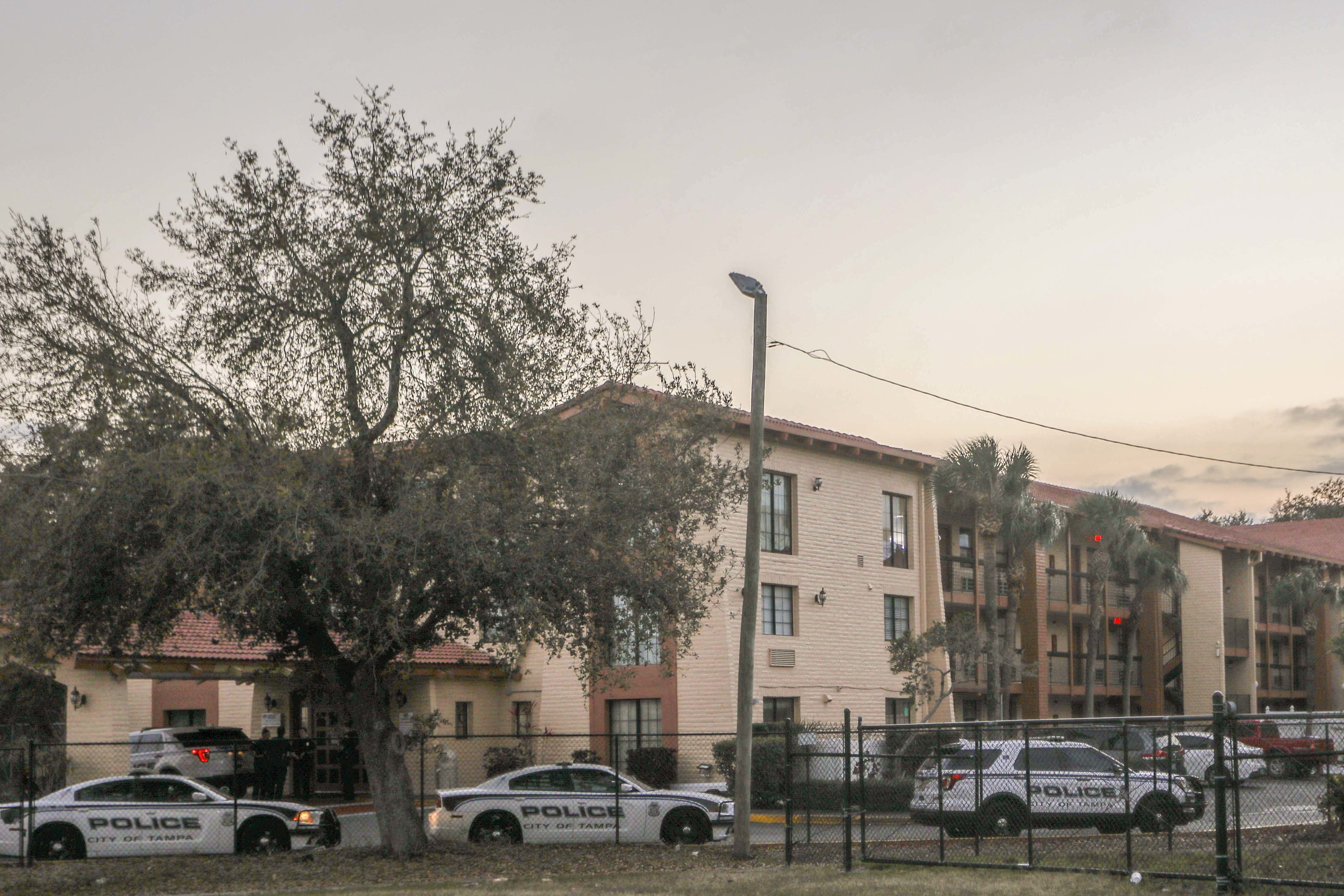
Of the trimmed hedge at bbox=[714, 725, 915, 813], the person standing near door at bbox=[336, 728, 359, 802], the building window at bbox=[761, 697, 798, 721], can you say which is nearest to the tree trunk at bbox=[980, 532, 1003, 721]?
the building window at bbox=[761, 697, 798, 721]

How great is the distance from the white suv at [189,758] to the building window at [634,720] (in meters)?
8.42

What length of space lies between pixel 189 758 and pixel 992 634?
72.3ft

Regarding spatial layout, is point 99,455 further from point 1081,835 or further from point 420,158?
point 1081,835

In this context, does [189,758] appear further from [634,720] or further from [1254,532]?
[1254,532]

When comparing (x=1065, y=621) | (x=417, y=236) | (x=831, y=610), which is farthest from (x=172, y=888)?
Result: (x=1065, y=621)

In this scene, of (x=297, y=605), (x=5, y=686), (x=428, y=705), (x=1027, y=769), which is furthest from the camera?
(x=428, y=705)

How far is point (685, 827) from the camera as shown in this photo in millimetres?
Answer: 21109

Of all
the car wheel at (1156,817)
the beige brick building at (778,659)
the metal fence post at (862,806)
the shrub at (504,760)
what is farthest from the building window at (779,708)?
the car wheel at (1156,817)

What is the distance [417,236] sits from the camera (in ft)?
59.4

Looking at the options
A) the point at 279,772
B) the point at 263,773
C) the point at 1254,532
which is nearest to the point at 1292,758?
the point at 279,772

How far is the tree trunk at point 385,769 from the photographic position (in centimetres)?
1941

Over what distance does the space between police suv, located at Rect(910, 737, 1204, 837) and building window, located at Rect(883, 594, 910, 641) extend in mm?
18169

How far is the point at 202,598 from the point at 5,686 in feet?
51.9

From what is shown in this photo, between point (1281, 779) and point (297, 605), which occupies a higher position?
point (297, 605)
